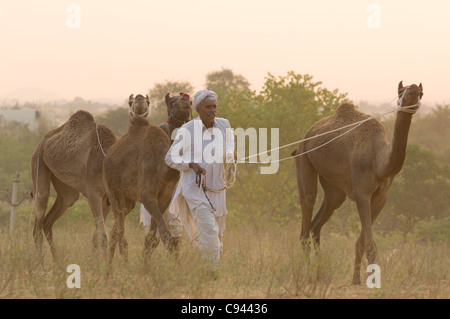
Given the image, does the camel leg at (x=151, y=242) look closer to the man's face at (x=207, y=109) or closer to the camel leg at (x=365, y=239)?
the man's face at (x=207, y=109)

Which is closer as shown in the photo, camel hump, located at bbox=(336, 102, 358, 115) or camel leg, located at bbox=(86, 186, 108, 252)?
camel leg, located at bbox=(86, 186, 108, 252)

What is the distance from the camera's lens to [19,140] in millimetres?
44219

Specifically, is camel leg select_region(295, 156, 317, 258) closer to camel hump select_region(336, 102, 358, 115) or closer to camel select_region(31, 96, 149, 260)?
camel hump select_region(336, 102, 358, 115)

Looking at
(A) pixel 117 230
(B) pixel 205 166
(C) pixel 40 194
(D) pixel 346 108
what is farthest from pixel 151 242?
(C) pixel 40 194

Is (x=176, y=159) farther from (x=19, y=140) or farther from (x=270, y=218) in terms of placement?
(x=19, y=140)

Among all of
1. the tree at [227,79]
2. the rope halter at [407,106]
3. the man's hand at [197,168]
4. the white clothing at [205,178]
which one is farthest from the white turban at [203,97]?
the tree at [227,79]

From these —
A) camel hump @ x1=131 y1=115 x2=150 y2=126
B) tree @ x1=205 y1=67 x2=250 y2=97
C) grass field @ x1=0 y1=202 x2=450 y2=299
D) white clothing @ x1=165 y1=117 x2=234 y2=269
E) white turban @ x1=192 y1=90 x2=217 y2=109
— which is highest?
tree @ x1=205 y1=67 x2=250 y2=97

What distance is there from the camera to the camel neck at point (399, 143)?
8703mm

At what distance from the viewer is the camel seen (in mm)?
10214

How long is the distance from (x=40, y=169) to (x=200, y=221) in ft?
14.8

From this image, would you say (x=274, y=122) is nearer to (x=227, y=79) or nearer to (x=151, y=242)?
(x=151, y=242)

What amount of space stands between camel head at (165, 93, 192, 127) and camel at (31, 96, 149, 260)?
63 centimetres

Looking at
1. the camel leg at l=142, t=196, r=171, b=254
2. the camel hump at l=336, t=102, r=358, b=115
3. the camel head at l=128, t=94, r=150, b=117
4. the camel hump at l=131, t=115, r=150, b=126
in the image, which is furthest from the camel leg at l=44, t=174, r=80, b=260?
the camel hump at l=336, t=102, r=358, b=115
